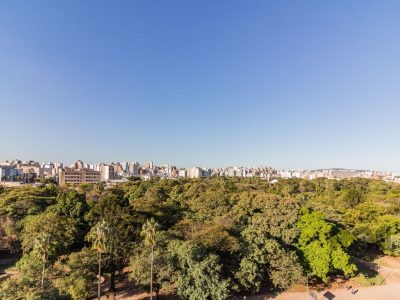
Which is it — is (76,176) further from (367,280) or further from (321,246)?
(367,280)

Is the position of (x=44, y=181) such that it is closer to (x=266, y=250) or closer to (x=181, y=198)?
(x=181, y=198)

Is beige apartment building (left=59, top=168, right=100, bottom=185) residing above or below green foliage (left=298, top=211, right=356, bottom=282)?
above


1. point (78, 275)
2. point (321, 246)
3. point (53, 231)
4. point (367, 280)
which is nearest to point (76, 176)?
point (53, 231)

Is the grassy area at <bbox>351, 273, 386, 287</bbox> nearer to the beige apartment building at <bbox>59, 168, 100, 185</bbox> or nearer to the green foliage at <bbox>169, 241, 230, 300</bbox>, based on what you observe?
the green foliage at <bbox>169, 241, 230, 300</bbox>

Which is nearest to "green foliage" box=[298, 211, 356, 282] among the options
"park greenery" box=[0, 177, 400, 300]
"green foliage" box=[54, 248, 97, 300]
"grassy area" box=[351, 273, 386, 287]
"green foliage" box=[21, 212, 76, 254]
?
"park greenery" box=[0, 177, 400, 300]

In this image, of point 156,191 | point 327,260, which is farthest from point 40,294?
point 156,191

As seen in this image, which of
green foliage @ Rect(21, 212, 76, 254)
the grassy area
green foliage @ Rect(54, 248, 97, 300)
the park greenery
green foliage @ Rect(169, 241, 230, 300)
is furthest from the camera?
green foliage @ Rect(21, 212, 76, 254)

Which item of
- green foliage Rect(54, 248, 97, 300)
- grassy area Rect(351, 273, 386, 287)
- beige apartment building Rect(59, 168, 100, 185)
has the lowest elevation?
grassy area Rect(351, 273, 386, 287)

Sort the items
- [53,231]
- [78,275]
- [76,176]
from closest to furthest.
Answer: [78,275]
[53,231]
[76,176]

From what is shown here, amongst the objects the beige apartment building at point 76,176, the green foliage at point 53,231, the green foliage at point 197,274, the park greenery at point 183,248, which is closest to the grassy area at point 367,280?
the park greenery at point 183,248
